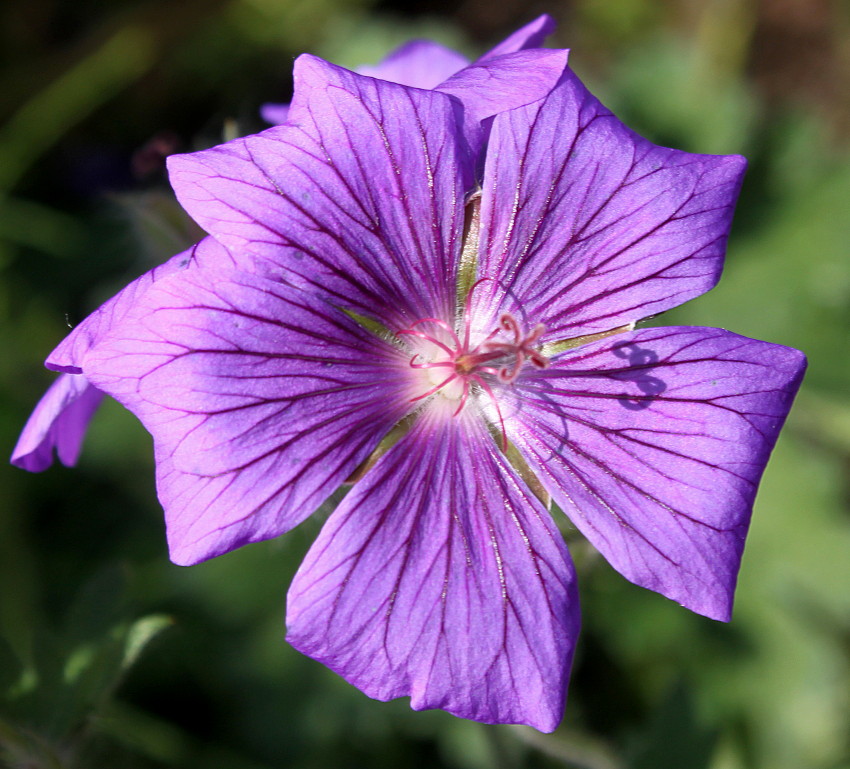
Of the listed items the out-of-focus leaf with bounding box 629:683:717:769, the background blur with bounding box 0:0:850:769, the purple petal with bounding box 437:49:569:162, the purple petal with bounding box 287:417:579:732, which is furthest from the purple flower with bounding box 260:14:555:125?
the out-of-focus leaf with bounding box 629:683:717:769

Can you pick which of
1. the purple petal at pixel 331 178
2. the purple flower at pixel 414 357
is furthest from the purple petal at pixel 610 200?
the purple petal at pixel 331 178

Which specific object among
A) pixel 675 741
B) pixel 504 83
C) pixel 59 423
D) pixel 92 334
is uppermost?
pixel 504 83

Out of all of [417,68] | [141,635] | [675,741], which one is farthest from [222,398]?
[675,741]

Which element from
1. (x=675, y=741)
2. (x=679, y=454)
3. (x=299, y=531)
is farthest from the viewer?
(x=299, y=531)

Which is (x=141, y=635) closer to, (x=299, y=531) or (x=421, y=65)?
(x=299, y=531)

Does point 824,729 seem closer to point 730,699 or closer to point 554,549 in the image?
point 730,699

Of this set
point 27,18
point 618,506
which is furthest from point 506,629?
point 27,18

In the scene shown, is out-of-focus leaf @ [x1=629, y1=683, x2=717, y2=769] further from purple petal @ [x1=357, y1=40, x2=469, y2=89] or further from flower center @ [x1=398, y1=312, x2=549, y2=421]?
purple petal @ [x1=357, y1=40, x2=469, y2=89]

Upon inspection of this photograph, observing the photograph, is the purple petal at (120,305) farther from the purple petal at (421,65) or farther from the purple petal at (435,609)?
the purple petal at (421,65)
